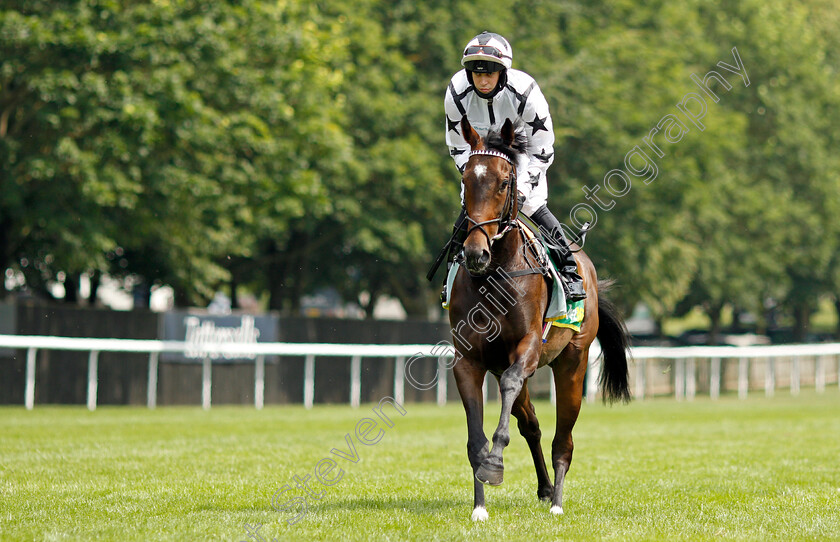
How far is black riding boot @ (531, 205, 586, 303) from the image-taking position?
24.5ft

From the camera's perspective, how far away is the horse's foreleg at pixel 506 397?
6215 millimetres

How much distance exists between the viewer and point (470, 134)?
6.67 meters

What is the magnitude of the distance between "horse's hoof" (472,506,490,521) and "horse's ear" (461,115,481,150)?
7.33ft

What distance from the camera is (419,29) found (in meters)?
26.7

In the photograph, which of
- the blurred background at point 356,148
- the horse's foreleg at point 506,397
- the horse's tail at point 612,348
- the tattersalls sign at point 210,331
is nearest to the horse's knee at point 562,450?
the horse's foreleg at point 506,397

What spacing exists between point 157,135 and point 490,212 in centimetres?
1291

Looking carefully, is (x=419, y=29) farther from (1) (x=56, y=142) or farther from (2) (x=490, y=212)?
(2) (x=490, y=212)

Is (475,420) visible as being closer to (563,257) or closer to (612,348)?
(563,257)

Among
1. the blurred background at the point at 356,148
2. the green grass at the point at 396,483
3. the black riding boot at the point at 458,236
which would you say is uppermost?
the blurred background at the point at 356,148

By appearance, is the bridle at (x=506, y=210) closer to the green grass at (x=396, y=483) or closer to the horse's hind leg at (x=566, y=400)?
the horse's hind leg at (x=566, y=400)

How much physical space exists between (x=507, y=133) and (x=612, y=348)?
3.08 m

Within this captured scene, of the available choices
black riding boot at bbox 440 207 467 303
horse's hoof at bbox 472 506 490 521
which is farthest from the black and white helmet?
horse's hoof at bbox 472 506 490 521

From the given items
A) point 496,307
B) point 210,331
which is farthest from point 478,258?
point 210,331

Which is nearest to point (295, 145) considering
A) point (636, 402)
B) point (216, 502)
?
point (636, 402)
